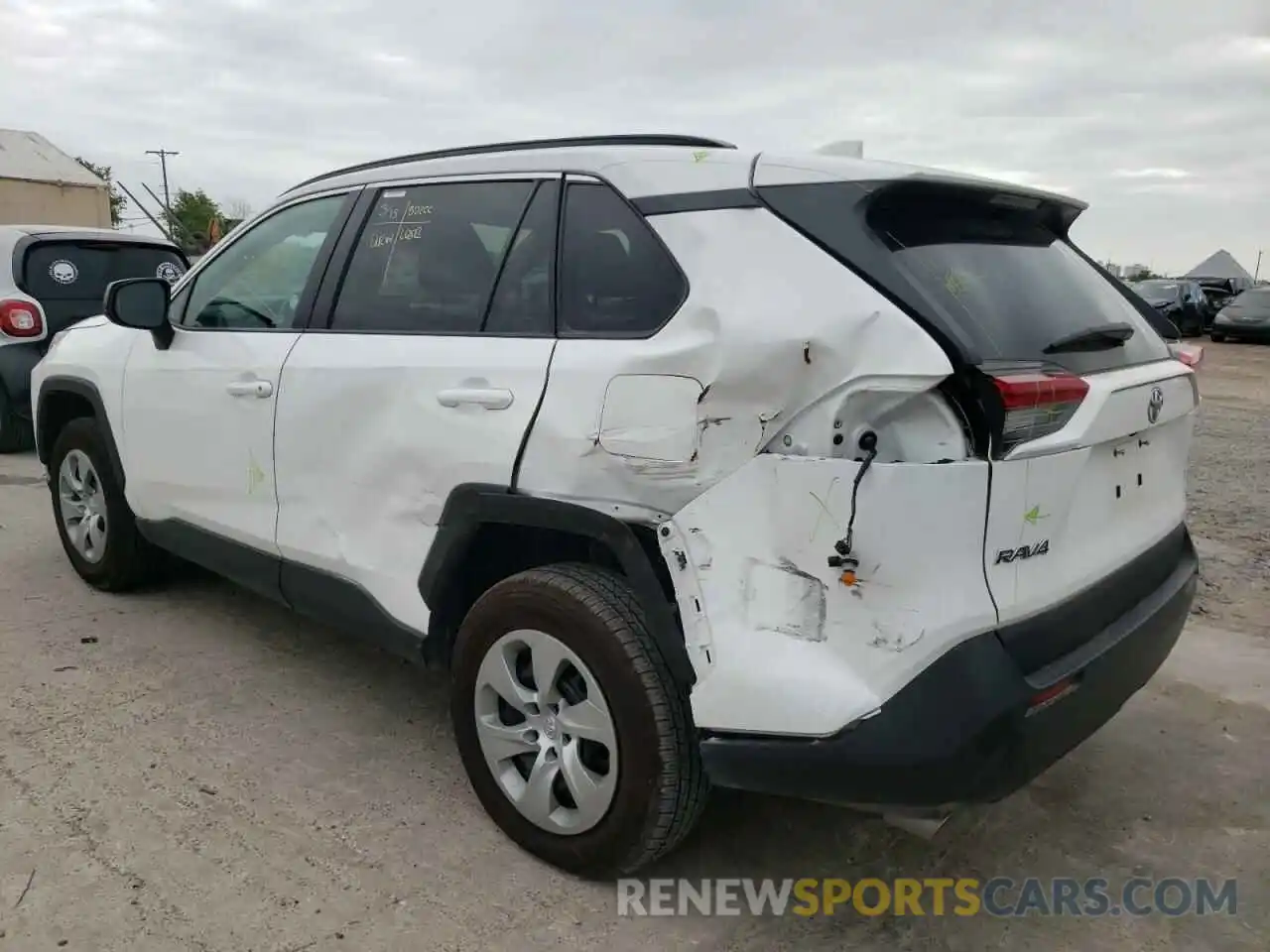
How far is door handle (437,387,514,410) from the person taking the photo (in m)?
2.63

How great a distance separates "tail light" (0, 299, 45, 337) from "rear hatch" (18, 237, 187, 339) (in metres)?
0.07

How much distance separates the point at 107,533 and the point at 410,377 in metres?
2.45

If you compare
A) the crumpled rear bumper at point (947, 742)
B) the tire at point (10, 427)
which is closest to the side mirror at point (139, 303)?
the crumpled rear bumper at point (947, 742)

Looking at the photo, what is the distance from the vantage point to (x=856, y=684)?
2.08 metres

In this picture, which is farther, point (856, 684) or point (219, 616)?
point (219, 616)

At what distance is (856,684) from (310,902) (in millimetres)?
1504

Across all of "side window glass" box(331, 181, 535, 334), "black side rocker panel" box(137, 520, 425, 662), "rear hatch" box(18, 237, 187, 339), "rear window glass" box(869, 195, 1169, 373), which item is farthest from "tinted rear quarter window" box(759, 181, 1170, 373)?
"rear hatch" box(18, 237, 187, 339)

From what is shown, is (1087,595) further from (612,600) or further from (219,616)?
(219,616)

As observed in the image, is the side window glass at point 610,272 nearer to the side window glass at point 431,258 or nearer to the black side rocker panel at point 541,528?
the side window glass at point 431,258

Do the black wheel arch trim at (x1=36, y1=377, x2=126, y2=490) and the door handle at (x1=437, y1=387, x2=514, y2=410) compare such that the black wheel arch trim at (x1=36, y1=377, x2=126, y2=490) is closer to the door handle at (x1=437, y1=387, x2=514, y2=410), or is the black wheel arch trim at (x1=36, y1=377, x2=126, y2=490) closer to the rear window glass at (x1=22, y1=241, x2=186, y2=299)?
the door handle at (x1=437, y1=387, x2=514, y2=410)

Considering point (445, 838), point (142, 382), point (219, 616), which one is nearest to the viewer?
point (445, 838)

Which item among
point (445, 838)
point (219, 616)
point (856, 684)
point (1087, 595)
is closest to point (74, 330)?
point (219, 616)

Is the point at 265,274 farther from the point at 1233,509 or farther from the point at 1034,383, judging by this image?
the point at 1233,509

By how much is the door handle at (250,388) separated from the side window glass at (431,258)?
0.35 m
